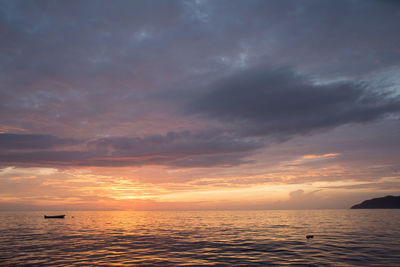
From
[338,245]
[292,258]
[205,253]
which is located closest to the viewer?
[292,258]

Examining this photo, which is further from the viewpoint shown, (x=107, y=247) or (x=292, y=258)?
(x=107, y=247)

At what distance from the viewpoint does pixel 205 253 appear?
34.6 metres

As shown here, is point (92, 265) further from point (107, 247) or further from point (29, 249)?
point (29, 249)

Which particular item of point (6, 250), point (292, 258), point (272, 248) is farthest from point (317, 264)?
point (6, 250)

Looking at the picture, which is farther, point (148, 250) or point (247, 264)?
point (148, 250)

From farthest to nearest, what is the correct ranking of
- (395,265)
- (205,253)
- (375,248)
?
1. (375,248)
2. (205,253)
3. (395,265)

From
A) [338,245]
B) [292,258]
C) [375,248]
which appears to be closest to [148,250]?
[292,258]

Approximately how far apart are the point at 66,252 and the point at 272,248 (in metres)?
29.5

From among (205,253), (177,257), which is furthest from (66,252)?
(205,253)

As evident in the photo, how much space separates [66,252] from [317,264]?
32680 millimetres

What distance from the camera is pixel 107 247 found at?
40469 mm

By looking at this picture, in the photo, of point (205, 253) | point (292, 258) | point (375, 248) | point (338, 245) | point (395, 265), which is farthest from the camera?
point (338, 245)

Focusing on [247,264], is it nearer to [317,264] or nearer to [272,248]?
[317,264]

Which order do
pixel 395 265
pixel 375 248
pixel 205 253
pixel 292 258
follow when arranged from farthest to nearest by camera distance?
pixel 375 248, pixel 205 253, pixel 292 258, pixel 395 265
